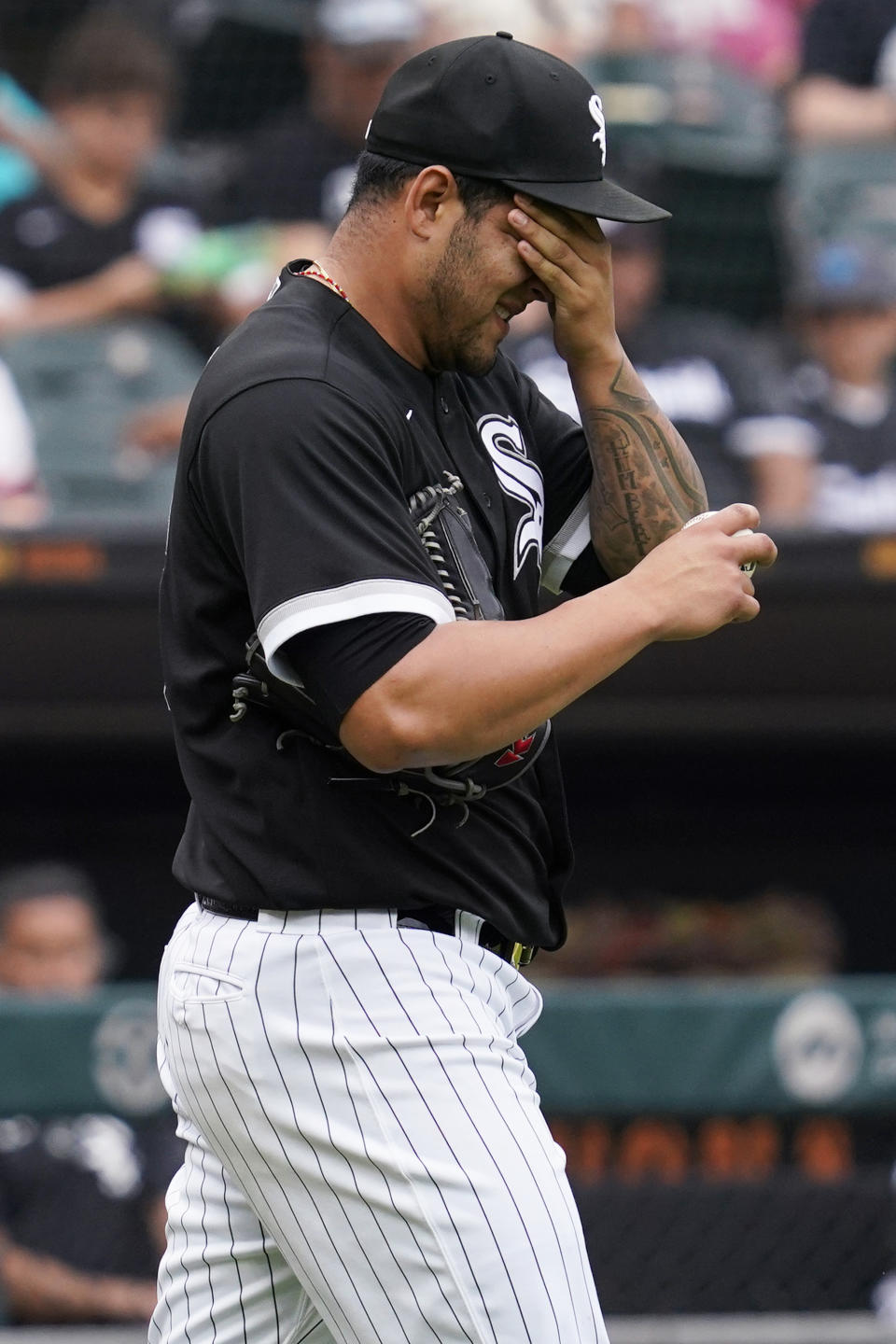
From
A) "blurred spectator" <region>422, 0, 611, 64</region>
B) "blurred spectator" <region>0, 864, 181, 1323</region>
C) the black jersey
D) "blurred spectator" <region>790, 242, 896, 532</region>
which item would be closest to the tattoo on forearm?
the black jersey

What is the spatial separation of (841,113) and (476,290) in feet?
16.5

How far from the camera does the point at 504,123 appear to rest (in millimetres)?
1911

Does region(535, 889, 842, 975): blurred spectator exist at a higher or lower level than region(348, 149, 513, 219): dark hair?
lower

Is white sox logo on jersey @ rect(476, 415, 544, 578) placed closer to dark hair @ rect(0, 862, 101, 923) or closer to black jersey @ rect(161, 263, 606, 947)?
black jersey @ rect(161, 263, 606, 947)

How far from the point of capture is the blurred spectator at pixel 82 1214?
12.0 feet

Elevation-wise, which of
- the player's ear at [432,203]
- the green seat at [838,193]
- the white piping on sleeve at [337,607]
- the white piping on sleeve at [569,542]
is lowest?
A: the white piping on sleeve at [569,542]

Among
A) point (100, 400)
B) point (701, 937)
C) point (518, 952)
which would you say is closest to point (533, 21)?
point (100, 400)

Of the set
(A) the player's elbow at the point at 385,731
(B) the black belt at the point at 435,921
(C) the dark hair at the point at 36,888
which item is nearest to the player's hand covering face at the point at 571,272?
(A) the player's elbow at the point at 385,731

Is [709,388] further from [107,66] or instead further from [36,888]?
[36,888]

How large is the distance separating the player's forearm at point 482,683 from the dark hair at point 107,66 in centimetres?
449

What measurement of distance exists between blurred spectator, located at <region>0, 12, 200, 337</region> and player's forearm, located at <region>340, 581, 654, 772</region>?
4.13 m

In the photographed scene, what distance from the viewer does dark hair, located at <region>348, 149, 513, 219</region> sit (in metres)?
1.93

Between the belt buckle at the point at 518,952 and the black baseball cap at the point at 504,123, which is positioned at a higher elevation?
the black baseball cap at the point at 504,123

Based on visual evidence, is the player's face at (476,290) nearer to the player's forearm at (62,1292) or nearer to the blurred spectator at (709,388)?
the player's forearm at (62,1292)
